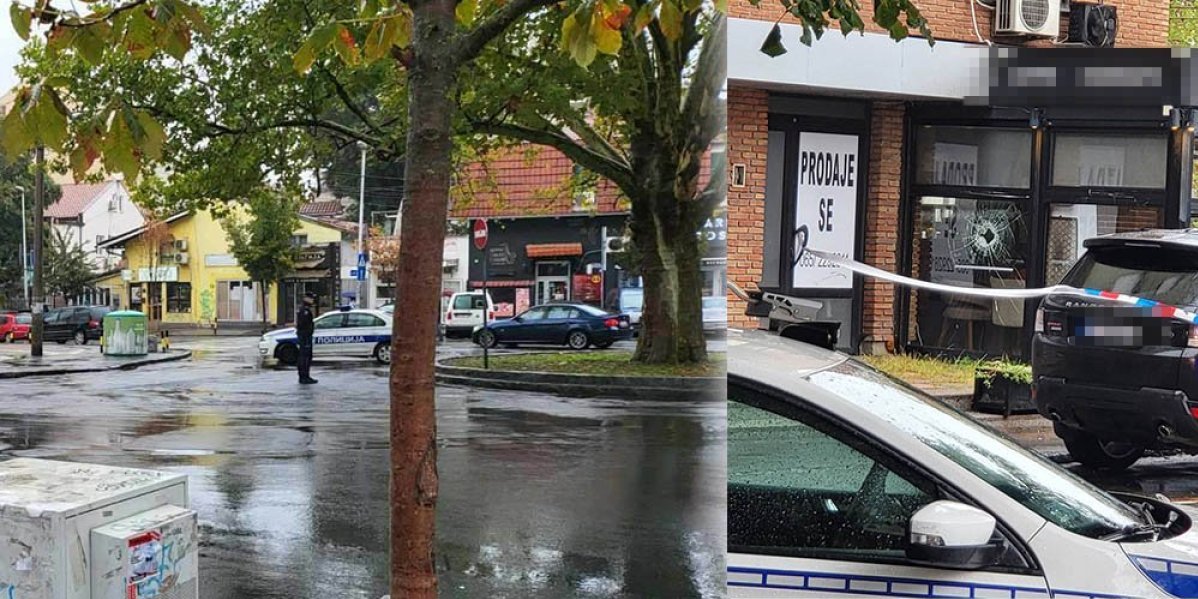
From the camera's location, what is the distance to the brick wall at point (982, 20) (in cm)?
138

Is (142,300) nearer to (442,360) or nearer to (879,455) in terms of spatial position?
(442,360)

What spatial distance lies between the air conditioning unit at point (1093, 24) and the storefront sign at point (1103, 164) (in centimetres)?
13

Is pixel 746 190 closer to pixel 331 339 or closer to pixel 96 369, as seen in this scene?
pixel 331 339

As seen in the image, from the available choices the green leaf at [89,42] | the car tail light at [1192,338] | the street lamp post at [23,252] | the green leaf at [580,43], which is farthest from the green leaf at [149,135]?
the car tail light at [1192,338]

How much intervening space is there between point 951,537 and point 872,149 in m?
0.52

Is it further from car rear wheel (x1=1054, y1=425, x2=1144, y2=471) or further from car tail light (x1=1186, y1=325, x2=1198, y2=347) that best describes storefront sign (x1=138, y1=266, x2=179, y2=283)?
car tail light (x1=1186, y1=325, x2=1198, y2=347)

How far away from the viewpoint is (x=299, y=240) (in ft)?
10.3

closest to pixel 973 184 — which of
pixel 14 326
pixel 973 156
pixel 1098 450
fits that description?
pixel 973 156

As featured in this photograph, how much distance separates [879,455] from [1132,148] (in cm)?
54

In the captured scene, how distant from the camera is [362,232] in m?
2.83

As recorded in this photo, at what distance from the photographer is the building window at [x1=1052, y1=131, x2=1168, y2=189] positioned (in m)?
1.37

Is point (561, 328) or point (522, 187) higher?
point (522, 187)

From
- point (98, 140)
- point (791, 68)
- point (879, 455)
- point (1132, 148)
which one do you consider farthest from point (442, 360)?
point (1132, 148)

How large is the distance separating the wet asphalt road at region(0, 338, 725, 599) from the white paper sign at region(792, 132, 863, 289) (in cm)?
52
